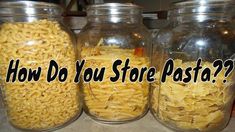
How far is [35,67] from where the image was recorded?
0.43 m

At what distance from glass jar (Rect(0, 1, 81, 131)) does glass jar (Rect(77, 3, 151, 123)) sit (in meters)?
0.05

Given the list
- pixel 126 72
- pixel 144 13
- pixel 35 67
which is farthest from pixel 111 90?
pixel 144 13

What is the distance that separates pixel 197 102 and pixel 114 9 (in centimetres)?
26

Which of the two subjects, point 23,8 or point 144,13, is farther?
point 144,13

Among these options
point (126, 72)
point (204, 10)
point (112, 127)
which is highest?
point (204, 10)

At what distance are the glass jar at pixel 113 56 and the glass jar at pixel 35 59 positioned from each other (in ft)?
0.17

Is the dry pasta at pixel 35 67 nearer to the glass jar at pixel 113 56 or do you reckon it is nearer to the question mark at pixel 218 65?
the glass jar at pixel 113 56

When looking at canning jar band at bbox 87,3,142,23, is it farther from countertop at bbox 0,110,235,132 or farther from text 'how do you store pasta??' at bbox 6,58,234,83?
countertop at bbox 0,110,235,132

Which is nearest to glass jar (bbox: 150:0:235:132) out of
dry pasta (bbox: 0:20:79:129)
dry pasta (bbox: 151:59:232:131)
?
dry pasta (bbox: 151:59:232:131)

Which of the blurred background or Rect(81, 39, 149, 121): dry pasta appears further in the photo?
the blurred background

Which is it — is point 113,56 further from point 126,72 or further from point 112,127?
point 112,127

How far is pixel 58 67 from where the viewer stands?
46 cm

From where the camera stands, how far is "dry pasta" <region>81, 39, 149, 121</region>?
0.48m

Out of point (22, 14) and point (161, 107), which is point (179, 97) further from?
point (22, 14)
